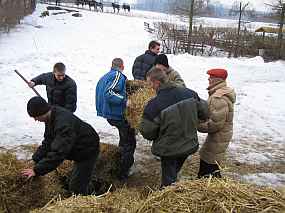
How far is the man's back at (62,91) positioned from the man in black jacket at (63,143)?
195cm

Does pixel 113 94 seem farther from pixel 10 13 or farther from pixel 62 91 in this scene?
pixel 10 13

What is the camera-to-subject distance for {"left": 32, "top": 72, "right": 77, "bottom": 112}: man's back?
639cm

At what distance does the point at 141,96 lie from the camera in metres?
6.03

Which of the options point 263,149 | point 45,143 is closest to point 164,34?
point 263,149

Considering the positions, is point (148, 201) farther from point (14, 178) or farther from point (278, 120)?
point (278, 120)

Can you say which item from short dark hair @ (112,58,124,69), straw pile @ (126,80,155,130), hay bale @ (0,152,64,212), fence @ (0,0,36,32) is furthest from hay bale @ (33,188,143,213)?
fence @ (0,0,36,32)

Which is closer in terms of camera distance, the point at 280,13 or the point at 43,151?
the point at 43,151

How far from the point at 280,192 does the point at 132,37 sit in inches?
1002

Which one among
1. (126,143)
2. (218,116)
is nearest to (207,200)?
(218,116)

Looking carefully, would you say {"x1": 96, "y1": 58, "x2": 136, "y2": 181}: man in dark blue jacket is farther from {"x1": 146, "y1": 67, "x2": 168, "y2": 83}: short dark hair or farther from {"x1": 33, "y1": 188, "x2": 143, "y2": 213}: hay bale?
{"x1": 33, "y1": 188, "x2": 143, "y2": 213}: hay bale

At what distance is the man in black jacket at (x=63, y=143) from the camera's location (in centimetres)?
401

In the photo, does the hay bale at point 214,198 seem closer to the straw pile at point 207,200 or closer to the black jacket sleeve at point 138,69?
the straw pile at point 207,200

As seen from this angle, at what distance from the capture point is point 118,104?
584 cm

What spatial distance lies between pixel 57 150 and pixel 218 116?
2055 millimetres
